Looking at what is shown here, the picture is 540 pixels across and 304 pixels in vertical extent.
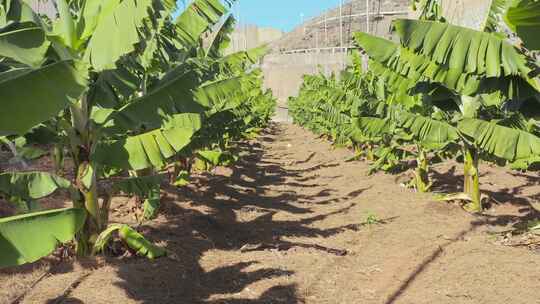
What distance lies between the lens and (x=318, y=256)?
776cm

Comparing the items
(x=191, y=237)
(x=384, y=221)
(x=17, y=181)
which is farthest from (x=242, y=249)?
(x=17, y=181)

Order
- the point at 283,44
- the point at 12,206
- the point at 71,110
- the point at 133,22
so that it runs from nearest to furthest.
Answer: the point at 133,22, the point at 71,110, the point at 12,206, the point at 283,44

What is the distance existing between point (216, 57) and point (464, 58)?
18.8 ft

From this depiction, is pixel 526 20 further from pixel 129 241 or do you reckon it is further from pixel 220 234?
pixel 220 234

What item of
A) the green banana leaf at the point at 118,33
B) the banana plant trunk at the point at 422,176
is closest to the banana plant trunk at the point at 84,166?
the green banana leaf at the point at 118,33

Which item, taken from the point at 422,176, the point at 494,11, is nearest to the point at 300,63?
the point at 422,176

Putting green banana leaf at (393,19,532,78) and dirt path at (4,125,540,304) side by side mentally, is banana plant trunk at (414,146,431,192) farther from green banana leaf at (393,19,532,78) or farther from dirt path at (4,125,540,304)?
green banana leaf at (393,19,532,78)

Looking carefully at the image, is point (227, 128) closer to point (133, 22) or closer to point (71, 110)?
point (71, 110)

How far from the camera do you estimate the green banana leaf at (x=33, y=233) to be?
130 inches

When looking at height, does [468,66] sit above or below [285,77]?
above

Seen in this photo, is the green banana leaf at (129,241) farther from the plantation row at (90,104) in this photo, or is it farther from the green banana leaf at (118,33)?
the green banana leaf at (118,33)

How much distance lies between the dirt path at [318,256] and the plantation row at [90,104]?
2.15 feet

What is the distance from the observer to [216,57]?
35.3 feet

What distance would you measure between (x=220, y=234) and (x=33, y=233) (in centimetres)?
594
